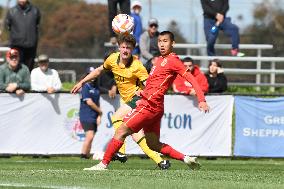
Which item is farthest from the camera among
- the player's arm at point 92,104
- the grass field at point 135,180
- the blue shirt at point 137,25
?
the blue shirt at point 137,25

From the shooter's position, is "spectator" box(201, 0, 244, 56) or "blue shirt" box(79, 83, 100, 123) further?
"spectator" box(201, 0, 244, 56)

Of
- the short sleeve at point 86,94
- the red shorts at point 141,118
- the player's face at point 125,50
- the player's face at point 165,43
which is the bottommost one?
the short sleeve at point 86,94

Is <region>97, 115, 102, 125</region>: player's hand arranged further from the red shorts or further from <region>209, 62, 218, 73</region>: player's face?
the red shorts

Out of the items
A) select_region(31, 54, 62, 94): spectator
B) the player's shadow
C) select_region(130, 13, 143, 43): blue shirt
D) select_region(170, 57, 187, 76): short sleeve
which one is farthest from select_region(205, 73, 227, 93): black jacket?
select_region(170, 57, 187, 76): short sleeve

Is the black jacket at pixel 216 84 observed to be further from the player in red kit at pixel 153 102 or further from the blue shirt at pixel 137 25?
the player in red kit at pixel 153 102

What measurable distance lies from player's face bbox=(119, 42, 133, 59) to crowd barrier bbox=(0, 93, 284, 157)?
213 inches

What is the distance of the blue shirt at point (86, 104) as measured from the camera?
821 inches

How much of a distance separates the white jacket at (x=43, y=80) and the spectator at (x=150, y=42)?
305cm

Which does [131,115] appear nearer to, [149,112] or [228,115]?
[149,112]

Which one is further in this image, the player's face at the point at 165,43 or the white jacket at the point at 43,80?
the white jacket at the point at 43,80

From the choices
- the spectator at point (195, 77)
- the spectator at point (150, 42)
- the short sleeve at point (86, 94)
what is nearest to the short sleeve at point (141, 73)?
the short sleeve at point (86, 94)

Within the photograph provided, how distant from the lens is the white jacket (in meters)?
21.9

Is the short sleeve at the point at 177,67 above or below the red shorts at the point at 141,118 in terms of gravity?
above

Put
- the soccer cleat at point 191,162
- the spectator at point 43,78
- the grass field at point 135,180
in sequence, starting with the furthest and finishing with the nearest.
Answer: the spectator at point 43,78 < the soccer cleat at point 191,162 < the grass field at point 135,180
